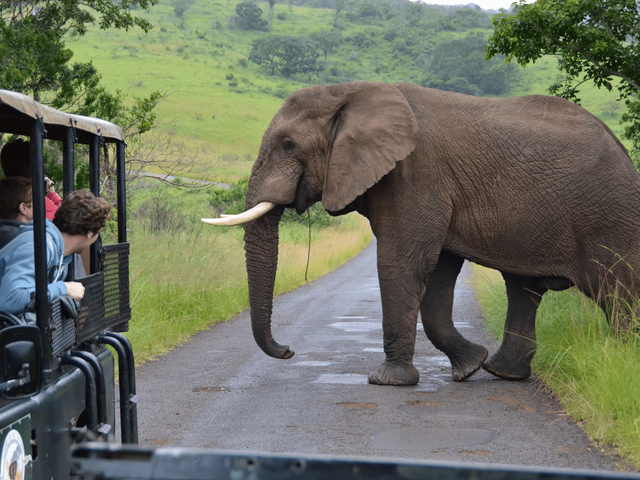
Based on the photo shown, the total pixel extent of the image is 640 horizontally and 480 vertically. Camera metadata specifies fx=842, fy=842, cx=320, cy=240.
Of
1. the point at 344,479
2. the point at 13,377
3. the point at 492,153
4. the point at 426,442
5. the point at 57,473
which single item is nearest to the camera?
the point at 344,479

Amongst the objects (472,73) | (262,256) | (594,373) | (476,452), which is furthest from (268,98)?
(476,452)

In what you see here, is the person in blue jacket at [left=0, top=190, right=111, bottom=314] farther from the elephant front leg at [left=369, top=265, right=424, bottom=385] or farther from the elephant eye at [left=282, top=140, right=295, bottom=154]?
the elephant eye at [left=282, top=140, right=295, bottom=154]

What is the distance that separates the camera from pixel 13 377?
256 centimetres

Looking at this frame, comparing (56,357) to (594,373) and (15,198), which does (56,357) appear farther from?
(594,373)

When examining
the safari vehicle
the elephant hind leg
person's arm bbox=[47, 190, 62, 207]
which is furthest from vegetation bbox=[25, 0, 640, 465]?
person's arm bbox=[47, 190, 62, 207]

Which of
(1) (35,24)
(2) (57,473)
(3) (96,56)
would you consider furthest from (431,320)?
Result: (3) (96,56)

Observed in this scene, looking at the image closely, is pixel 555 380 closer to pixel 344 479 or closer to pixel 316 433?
pixel 316 433

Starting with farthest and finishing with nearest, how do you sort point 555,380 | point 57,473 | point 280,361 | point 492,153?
point 280,361, point 492,153, point 555,380, point 57,473

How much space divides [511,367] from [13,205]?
221 inches

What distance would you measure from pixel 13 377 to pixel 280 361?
6745 mm

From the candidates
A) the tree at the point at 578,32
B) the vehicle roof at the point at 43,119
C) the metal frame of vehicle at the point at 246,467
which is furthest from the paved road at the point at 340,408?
the metal frame of vehicle at the point at 246,467

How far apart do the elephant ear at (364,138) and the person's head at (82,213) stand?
442 centimetres

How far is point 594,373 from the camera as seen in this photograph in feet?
21.5

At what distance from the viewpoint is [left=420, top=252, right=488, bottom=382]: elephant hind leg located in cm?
822
